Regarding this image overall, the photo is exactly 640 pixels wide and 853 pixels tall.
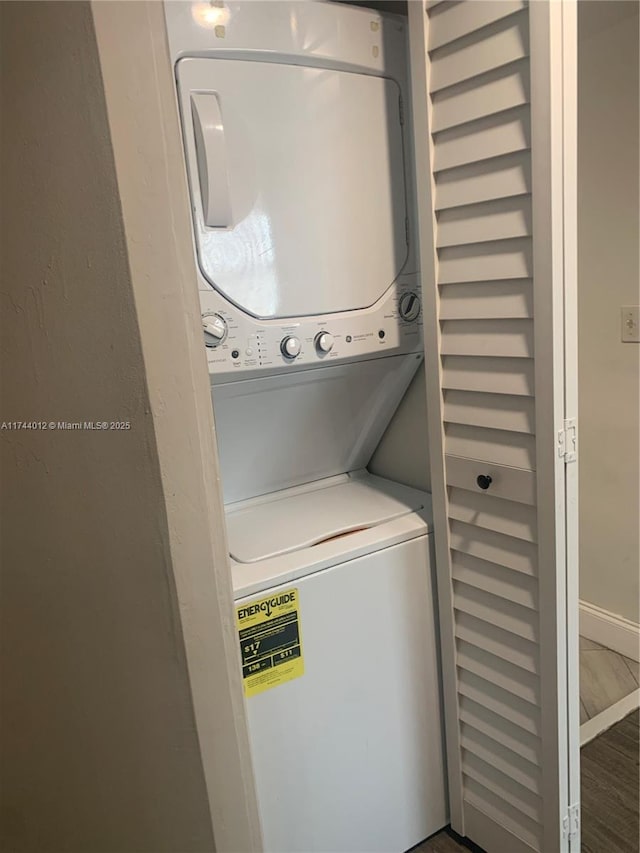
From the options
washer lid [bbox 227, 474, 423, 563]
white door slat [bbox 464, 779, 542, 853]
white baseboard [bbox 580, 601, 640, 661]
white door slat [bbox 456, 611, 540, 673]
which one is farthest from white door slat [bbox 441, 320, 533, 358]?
white baseboard [bbox 580, 601, 640, 661]

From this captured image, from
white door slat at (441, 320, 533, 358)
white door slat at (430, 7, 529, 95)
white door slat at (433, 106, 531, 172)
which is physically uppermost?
white door slat at (430, 7, 529, 95)

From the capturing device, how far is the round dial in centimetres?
145

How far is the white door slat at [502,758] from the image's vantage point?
1.36m

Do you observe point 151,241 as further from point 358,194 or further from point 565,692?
point 565,692

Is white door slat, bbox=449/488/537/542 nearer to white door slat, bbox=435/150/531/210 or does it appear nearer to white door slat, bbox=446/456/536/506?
white door slat, bbox=446/456/536/506

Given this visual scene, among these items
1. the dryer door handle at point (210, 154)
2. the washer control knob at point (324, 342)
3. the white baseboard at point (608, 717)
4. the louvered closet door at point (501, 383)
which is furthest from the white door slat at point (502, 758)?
the dryer door handle at point (210, 154)

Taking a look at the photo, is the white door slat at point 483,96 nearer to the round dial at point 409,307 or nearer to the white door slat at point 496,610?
the round dial at point 409,307

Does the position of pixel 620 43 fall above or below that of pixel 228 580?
above

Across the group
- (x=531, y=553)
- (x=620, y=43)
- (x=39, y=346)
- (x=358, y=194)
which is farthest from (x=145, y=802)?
(x=620, y=43)

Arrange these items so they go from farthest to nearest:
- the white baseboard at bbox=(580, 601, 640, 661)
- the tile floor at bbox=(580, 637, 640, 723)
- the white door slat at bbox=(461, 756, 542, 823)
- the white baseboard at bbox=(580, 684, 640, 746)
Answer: the white baseboard at bbox=(580, 601, 640, 661), the tile floor at bbox=(580, 637, 640, 723), the white baseboard at bbox=(580, 684, 640, 746), the white door slat at bbox=(461, 756, 542, 823)

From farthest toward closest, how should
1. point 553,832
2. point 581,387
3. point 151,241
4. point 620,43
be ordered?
point 581,387, point 620,43, point 553,832, point 151,241

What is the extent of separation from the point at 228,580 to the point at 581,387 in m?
1.77

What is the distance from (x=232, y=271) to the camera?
122 cm

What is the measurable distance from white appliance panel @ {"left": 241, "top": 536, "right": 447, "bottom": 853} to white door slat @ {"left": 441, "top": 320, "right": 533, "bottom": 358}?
45cm
